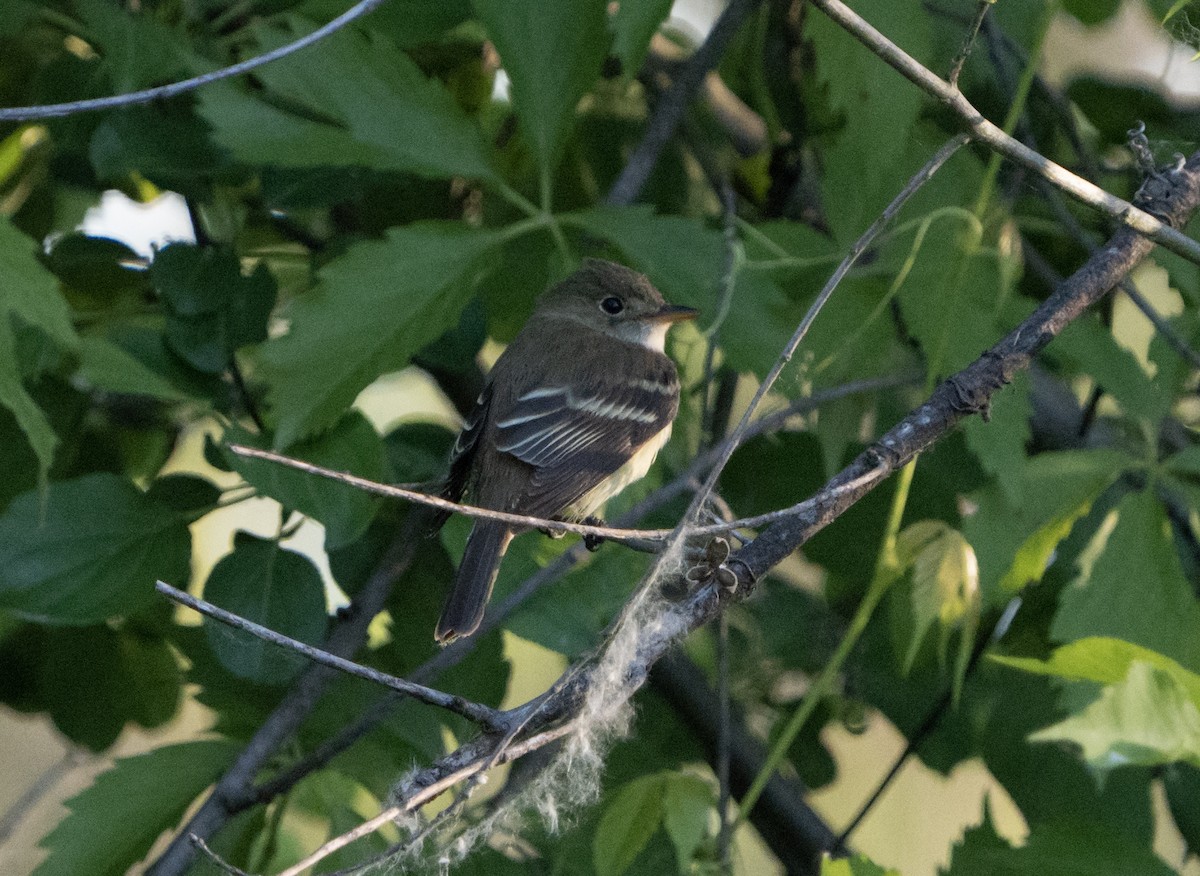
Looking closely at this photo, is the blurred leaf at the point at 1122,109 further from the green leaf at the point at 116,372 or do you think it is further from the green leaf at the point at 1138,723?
the green leaf at the point at 116,372

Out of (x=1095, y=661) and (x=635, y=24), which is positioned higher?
(x=635, y=24)

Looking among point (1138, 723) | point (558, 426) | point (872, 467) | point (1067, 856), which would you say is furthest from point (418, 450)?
point (1138, 723)

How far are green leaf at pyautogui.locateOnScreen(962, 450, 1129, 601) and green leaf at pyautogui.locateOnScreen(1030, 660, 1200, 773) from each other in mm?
695

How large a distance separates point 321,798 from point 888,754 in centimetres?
319

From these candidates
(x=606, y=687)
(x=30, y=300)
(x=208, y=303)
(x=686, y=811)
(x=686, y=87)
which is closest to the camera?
(x=606, y=687)

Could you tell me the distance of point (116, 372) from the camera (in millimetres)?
2459

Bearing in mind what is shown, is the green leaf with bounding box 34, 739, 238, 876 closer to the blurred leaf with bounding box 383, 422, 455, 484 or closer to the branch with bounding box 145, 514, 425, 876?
the branch with bounding box 145, 514, 425, 876

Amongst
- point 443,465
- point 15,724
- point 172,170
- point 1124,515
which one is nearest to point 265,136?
point 172,170

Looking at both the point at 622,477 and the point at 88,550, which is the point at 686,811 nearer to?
the point at 622,477

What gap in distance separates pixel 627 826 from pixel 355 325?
1009 millimetres

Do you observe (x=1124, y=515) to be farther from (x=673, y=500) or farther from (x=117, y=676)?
(x=117, y=676)

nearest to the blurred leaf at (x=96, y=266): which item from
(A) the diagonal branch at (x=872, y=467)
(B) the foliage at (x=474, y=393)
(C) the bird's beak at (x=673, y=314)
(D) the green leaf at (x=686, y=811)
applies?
(B) the foliage at (x=474, y=393)

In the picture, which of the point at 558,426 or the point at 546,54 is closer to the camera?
the point at 546,54

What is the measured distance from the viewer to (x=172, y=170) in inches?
107
